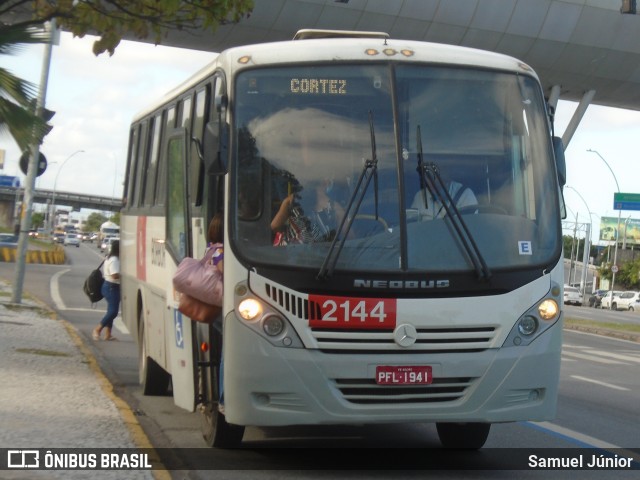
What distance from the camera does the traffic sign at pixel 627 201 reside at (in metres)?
76.9

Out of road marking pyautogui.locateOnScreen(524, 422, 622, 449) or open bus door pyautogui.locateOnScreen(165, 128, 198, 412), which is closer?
open bus door pyautogui.locateOnScreen(165, 128, 198, 412)

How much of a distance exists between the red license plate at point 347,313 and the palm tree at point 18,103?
6196 mm

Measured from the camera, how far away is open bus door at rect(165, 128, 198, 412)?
333 inches

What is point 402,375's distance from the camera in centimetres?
737

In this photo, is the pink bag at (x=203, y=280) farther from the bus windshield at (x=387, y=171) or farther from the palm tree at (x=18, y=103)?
the palm tree at (x=18, y=103)

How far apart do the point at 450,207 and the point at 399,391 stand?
1.30m

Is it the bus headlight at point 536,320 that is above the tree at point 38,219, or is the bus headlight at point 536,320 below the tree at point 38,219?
above

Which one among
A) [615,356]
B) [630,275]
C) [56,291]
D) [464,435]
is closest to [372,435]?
[464,435]

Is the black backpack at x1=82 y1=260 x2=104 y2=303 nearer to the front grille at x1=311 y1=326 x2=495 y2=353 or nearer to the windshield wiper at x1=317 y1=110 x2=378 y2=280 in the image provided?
the windshield wiper at x1=317 y1=110 x2=378 y2=280

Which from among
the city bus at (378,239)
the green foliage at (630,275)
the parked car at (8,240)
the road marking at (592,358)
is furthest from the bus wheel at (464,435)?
the green foliage at (630,275)

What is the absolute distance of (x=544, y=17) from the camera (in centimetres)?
3459

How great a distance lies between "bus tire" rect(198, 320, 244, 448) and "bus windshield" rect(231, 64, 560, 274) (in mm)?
921

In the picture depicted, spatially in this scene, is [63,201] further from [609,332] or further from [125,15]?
[125,15]

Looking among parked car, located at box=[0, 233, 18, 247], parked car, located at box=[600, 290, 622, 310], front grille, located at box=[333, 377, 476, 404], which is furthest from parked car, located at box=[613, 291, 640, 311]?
front grille, located at box=[333, 377, 476, 404]
